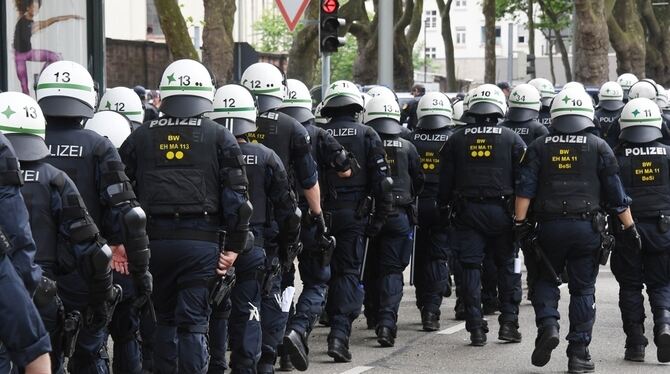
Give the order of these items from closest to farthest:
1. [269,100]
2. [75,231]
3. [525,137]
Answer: [75,231]
[269,100]
[525,137]

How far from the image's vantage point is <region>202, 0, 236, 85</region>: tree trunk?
19.3m

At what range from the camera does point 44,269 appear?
6.72 meters

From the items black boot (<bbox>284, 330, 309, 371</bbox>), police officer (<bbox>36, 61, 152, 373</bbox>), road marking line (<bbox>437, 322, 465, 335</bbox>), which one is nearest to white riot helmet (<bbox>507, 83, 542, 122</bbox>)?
road marking line (<bbox>437, 322, 465, 335</bbox>)

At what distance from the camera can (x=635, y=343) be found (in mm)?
10320

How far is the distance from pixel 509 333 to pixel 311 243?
195 cm

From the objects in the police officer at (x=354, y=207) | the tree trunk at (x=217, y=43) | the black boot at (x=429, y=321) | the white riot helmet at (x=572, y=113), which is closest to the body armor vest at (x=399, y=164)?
the police officer at (x=354, y=207)

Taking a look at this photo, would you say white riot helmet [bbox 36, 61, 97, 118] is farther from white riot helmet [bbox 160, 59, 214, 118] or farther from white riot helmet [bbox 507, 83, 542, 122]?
white riot helmet [bbox 507, 83, 542, 122]

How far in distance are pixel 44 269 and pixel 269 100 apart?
11.1 feet

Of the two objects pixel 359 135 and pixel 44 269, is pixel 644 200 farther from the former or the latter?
pixel 44 269

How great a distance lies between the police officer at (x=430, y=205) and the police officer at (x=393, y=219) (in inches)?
22.6

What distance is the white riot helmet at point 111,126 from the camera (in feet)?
29.8

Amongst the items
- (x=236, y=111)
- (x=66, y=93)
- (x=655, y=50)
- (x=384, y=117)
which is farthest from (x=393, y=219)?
(x=655, y=50)

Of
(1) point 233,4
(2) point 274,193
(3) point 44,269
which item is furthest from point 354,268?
(1) point 233,4

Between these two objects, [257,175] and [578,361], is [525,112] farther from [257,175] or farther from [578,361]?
[257,175]
